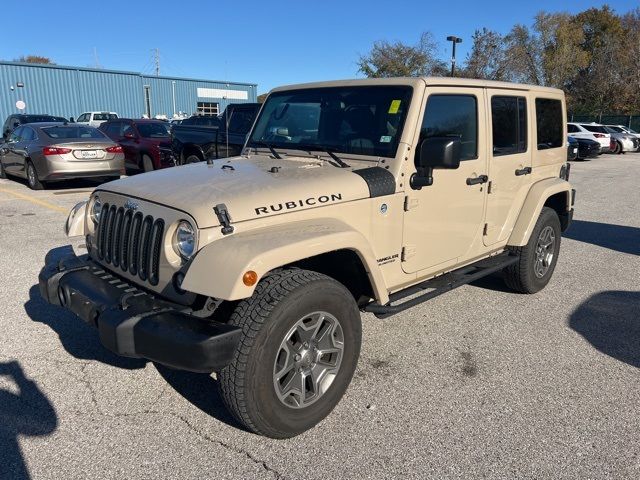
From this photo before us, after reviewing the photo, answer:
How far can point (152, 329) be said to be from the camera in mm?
2521

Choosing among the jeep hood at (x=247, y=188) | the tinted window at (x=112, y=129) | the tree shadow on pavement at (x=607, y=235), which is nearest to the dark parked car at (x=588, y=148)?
the tree shadow on pavement at (x=607, y=235)

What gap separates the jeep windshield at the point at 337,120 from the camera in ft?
11.7

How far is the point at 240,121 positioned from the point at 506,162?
7203 millimetres

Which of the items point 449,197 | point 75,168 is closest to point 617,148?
point 75,168

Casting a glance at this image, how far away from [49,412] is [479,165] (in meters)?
3.40

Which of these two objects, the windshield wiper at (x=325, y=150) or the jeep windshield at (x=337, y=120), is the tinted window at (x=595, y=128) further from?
the windshield wiper at (x=325, y=150)

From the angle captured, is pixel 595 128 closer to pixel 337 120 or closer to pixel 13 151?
pixel 13 151

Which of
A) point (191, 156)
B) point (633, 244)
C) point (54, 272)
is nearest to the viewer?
point (54, 272)

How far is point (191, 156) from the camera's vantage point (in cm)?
1148

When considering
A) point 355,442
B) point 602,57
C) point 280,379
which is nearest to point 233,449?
point 280,379

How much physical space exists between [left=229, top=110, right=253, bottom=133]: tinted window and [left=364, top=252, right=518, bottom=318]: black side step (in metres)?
6.91

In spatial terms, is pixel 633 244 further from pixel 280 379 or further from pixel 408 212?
pixel 280 379

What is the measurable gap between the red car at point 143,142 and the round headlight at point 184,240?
33.8ft

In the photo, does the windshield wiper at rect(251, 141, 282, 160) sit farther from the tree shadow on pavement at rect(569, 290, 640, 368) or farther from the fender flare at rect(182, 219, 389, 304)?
the tree shadow on pavement at rect(569, 290, 640, 368)
